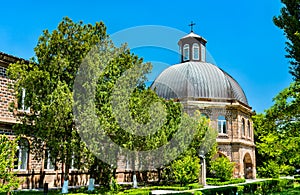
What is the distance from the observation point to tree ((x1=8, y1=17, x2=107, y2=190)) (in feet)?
47.7

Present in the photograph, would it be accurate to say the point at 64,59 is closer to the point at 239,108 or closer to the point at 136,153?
the point at 136,153

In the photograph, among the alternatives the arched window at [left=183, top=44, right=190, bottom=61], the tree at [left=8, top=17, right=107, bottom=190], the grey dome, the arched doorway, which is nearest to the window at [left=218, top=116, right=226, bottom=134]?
the grey dome

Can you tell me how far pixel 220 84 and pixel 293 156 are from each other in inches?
871

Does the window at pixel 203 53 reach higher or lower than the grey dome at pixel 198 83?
higher

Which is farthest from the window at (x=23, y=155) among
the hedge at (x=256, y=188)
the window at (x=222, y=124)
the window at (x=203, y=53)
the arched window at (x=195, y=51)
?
the window at (x=203, y=53)

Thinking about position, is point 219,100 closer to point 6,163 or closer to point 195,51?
point 195,51

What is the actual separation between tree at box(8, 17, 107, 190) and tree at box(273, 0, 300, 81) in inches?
345

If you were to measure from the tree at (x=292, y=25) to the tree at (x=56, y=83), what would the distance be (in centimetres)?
876

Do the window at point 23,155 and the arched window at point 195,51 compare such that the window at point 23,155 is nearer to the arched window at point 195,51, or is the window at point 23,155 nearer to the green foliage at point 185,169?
the green foliage at point 185,169

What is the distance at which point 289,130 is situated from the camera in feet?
49.5

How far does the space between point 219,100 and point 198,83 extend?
2917mm

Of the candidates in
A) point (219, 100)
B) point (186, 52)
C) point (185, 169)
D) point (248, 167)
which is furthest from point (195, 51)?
point (185, 169)

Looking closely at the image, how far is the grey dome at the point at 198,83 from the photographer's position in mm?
36188

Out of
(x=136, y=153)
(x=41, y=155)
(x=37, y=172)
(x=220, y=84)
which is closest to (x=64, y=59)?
(x=41, y=155)
